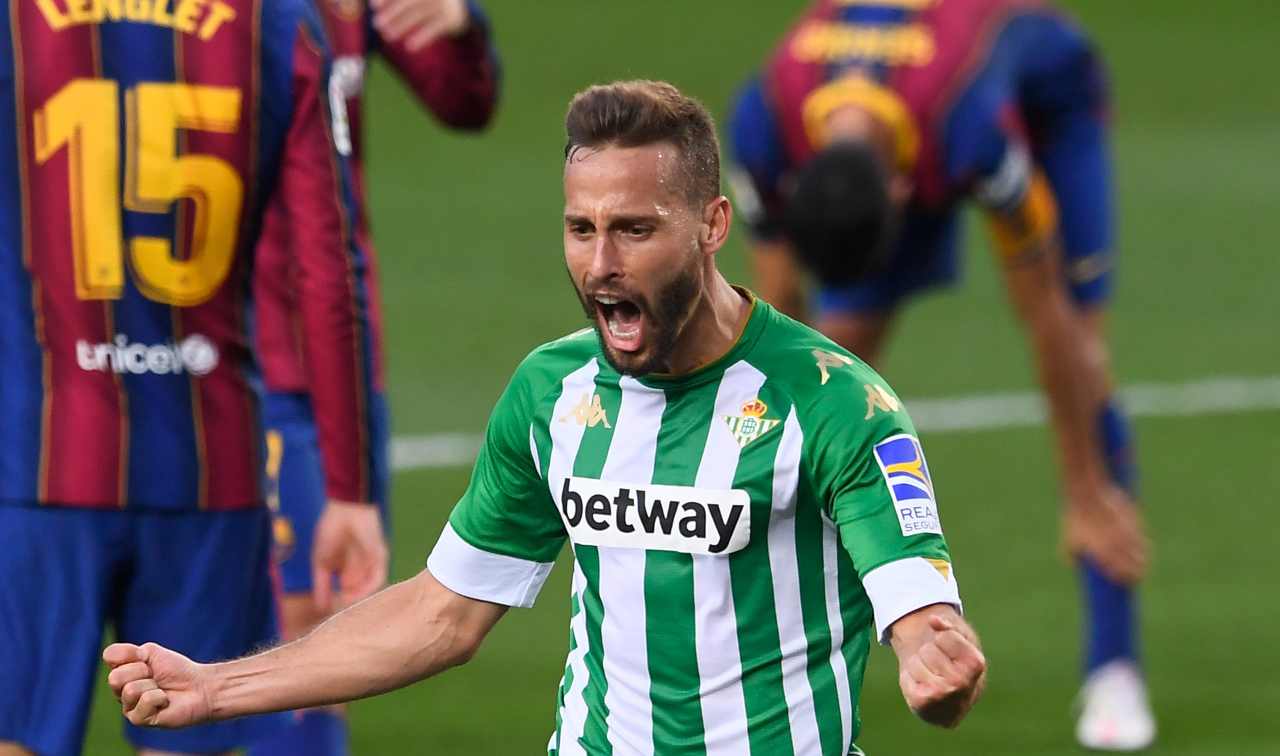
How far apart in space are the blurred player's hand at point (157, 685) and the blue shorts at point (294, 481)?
76.5 inches

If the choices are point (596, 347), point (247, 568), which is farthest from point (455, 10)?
point (596, 347)

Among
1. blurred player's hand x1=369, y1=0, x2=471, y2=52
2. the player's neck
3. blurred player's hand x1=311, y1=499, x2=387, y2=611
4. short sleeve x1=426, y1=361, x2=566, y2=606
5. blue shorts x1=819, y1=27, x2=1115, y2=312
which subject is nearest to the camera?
the player's neck

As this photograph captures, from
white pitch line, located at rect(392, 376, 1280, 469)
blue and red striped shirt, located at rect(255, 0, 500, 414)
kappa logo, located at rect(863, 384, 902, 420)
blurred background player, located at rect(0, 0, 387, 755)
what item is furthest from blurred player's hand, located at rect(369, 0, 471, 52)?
white pitch line, located at rect(392, 376, 1280, 469)

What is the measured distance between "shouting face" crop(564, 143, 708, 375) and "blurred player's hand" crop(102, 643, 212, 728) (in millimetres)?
843

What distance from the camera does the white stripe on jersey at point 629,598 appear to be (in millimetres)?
4055

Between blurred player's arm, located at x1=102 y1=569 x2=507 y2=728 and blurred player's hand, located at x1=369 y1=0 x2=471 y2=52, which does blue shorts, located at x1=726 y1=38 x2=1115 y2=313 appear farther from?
blurred player's arm, located at x1=102 y1=569 x2=507 y2=728

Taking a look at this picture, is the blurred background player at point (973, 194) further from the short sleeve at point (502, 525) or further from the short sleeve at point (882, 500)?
the short sleeve at point (882, 500)

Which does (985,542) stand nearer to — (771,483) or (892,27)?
(892,27)

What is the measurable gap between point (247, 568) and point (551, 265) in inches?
379

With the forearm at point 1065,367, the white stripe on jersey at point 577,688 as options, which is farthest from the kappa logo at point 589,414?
the forearm at point 1065,367

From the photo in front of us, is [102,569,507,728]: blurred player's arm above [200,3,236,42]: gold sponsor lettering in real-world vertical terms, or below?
below

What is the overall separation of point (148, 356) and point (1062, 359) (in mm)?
3290

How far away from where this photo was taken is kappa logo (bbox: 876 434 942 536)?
3748mm

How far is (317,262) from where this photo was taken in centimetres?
490
